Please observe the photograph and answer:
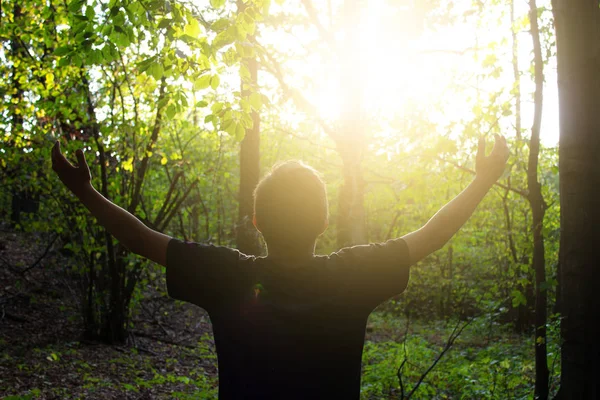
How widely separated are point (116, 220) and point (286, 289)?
0.65 meters

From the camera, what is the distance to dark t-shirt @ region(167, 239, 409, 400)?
162cm

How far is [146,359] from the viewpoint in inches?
360

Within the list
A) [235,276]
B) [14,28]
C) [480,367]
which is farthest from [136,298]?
[235,276]

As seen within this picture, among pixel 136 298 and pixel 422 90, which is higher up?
pixel 422 90

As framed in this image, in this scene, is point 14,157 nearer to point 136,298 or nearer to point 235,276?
point 136,298

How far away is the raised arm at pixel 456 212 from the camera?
6.06ft

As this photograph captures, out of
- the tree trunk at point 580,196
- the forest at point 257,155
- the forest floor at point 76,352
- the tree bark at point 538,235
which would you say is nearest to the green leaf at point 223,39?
the forest at point 257,155

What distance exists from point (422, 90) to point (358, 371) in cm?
835

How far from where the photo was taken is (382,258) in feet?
5.77

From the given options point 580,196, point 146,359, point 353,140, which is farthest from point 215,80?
point 353,140

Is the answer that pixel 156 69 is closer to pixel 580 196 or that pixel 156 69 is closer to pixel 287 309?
pixel 287 309

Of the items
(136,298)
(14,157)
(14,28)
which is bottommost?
(136,298)

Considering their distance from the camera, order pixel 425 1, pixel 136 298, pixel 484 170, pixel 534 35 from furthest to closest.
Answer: pixel 425 1, pixel 136 298, pixel 534 35, pixel 484 170

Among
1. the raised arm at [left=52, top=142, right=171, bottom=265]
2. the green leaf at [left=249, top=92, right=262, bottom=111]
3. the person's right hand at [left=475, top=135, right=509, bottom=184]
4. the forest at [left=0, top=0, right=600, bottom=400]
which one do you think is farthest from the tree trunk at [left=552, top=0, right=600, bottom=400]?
the raised arm at [left=52, top=142, right=171, bottom=265]
